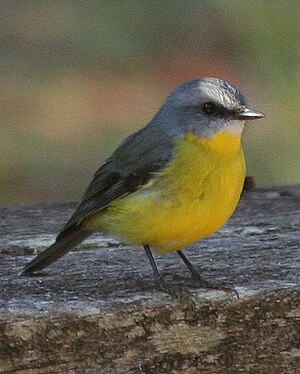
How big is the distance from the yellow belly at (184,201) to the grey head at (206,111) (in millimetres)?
57

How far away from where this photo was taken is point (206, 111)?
4402 millimetres

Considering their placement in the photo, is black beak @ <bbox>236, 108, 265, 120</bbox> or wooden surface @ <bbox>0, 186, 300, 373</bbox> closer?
wooden surface @ <bbox>0, 186, 300, 373</bbox>

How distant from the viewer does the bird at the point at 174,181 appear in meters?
4.03

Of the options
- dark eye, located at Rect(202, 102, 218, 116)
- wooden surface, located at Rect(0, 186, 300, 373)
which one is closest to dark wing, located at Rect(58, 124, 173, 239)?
dark eye, located at Rect(202, 102, 218, 116)

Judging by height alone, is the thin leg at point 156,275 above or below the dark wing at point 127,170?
below

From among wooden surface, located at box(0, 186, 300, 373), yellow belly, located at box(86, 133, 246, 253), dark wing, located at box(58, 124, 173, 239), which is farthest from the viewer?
dark wing, located at box(58, 124, 173, 239)

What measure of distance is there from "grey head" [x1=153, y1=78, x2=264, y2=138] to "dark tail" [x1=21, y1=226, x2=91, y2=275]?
19.0 inches

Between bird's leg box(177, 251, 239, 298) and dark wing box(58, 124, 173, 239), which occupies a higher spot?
dark wing box(58, 124, 173, 239)

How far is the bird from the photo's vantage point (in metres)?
4.03

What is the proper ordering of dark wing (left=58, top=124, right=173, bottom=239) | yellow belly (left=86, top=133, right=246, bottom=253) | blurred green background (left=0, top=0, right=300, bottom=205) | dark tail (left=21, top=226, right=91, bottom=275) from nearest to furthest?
dark tail (left=21, top=226, right=91, bottom=275) < yellow belly (left=86, top=133, right=246, bottom=253) < dark wing (left=58, top=124, right=173, bottom=239) < blurred green background (left=0, top=0, right=300, bottom=205)

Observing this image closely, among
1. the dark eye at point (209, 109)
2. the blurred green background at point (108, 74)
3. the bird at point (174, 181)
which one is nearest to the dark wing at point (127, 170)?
the bird at point (174, 181)

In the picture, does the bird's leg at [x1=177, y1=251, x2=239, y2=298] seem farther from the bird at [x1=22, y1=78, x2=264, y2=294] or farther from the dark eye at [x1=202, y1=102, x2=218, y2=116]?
the dark eye at [x1=202, y1=102, x2=218, y2=116]

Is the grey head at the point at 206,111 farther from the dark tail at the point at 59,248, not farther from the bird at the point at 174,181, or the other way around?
the dark tail at the point at 59,248

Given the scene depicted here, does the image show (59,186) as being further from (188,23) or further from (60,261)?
(60,261)
